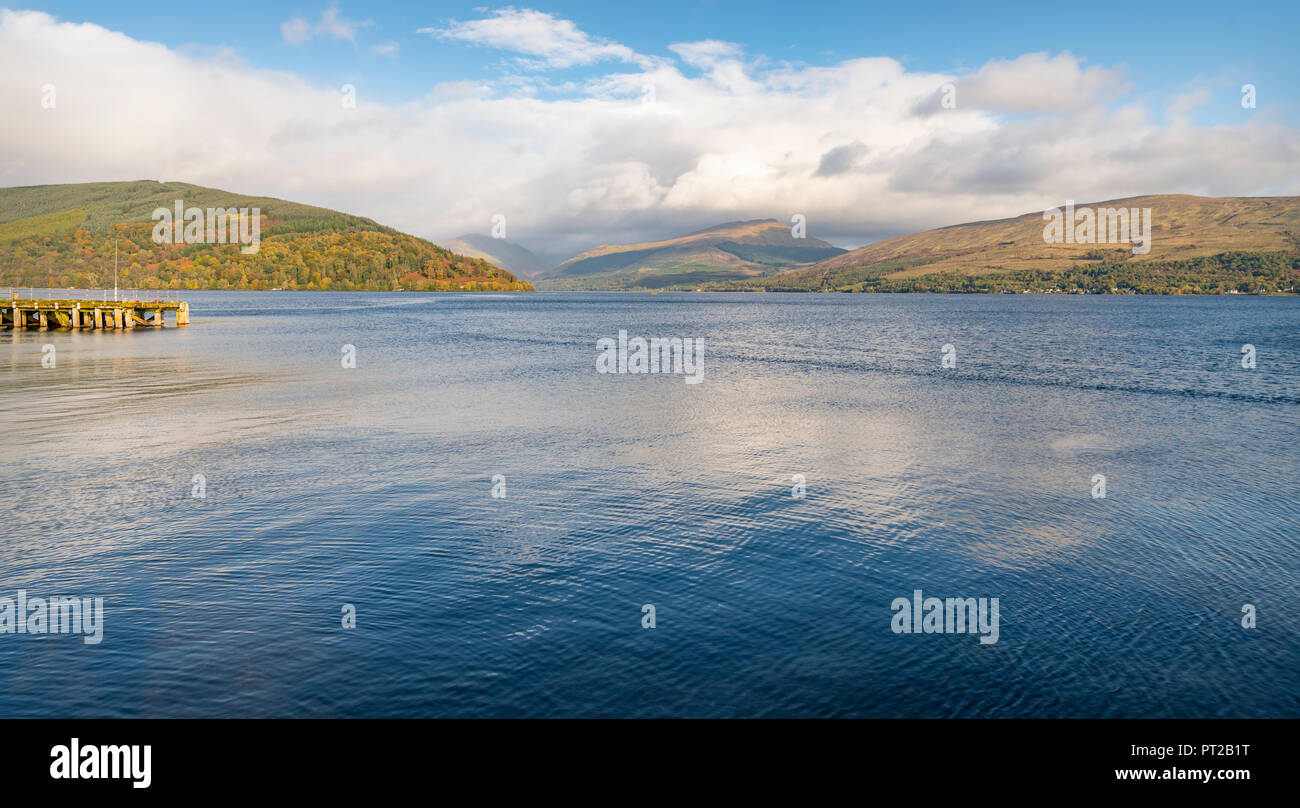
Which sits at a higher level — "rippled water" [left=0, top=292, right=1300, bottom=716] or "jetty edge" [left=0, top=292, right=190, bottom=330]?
"jetty edge" [left=0, top=292, right=190, bottom=330]

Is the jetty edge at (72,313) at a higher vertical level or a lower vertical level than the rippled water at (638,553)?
higher

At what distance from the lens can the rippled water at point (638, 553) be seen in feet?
39.3

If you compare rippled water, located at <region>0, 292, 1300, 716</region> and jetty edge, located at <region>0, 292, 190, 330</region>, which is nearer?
rippled water, located at <region>0, 292, 1300, 716</region>

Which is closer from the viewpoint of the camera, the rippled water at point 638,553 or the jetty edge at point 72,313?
the rippled water at point 638,553

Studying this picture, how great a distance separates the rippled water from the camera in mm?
11984

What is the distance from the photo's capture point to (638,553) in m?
18.0

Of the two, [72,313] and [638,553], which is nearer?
[638,553]

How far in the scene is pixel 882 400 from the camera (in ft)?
145

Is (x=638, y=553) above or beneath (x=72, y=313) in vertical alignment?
beneath
